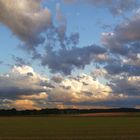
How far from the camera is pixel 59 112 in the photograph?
198 meters

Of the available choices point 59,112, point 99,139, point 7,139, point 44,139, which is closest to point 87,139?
point 99,139

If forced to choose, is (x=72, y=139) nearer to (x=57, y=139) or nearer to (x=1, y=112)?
(x=57, y=139)

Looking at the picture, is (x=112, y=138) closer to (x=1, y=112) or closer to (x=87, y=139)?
(x=87, y=139)

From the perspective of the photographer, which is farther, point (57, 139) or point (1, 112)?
point (1, 112)

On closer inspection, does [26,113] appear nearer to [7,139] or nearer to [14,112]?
[14,112]

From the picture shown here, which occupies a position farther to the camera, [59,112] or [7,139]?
[59,112]

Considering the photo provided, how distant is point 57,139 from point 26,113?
520ft

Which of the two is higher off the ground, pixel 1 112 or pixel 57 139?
pixel 1 112

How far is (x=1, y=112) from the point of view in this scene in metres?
195

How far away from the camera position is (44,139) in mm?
41156

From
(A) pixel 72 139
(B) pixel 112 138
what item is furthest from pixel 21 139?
(B) pixel 112 138

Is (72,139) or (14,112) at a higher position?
(14,112)

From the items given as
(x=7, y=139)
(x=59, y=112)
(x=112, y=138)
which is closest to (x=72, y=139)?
(x=112, y=138)

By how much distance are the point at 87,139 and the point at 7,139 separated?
26.1 feet
